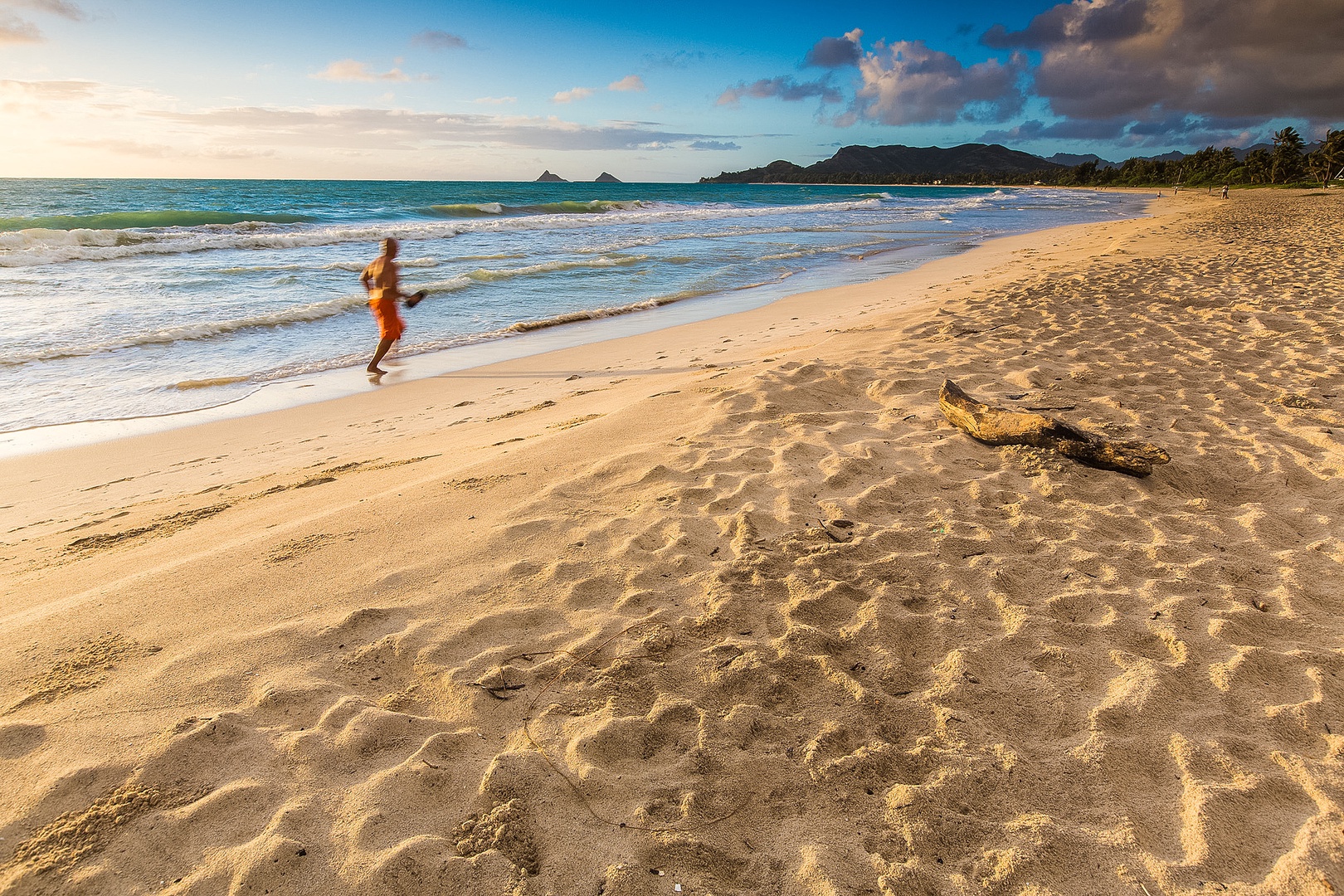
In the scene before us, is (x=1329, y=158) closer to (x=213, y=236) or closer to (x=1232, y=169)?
(x=1232, y=169)

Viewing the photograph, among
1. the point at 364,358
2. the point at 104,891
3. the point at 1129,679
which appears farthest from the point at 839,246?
the point at 104,891

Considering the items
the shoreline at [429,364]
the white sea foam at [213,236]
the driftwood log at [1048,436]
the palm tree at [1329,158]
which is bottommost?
the shoreline at [429,364]

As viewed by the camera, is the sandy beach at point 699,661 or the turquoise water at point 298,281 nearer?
the sandy beach at point 699,661

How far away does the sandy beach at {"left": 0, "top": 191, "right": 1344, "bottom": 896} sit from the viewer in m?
1.75

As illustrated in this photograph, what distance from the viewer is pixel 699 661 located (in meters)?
2.41

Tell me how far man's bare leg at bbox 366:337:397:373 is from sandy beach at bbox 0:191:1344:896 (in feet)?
8.96

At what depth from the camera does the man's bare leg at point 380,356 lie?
740 cm

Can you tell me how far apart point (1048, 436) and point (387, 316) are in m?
7.01

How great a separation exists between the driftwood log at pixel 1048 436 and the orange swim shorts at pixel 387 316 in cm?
631

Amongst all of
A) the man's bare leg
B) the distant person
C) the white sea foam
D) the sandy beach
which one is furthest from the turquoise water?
the sandy beach

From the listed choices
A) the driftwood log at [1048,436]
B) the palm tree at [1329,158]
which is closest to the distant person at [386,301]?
the driftwood log at [1048,436]

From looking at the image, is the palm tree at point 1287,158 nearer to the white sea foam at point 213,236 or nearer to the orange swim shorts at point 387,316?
the white sea foam at point 213,236

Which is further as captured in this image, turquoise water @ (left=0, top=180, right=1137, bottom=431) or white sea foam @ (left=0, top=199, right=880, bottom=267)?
white sea foam @ (left=0, top=199, right=880, bottom=267)

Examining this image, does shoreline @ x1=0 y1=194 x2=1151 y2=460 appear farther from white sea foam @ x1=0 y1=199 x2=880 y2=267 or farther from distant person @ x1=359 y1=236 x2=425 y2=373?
white sea foam @ x1=0 y1=199 x2=880 y2=267
